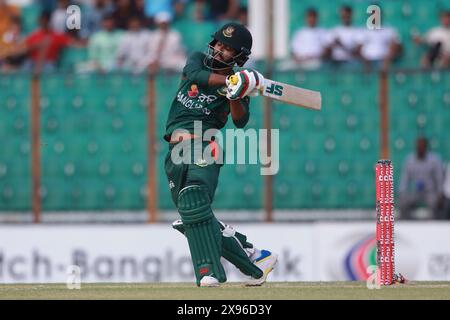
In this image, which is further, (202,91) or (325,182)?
(325,182)

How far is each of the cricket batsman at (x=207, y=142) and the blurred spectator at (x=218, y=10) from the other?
6.30m

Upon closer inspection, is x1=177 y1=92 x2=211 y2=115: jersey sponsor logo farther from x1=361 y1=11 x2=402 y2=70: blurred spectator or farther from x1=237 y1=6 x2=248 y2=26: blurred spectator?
x1=237 y1=6 x2=248 y2=26: blurred spectator

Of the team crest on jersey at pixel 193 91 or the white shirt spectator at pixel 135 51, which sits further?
the white shirt spectator at pixel 135 51

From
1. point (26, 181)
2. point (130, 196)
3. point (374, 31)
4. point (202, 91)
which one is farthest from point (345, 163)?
point (202, 91)

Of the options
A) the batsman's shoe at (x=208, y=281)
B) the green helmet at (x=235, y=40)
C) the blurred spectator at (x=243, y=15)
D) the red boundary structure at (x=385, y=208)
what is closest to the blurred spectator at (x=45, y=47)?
the blurred spectator at (x=243, y=15)

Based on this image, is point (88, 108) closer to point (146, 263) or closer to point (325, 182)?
point (146, 263)

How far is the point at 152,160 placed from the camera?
1403cm

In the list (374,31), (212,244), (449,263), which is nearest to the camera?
(212,244)

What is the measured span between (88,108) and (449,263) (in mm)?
4584

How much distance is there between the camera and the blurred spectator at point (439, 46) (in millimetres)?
14266

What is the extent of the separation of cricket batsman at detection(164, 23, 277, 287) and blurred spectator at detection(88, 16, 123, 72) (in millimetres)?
6185

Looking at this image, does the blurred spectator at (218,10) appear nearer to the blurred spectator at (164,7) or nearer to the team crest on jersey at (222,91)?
the blurred spectator at (164,7)

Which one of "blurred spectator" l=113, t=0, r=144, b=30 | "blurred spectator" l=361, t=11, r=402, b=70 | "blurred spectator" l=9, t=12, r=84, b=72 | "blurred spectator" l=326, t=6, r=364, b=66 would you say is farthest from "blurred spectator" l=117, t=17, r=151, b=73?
"blurred spectator" l=361, t=11, r=402, b=70

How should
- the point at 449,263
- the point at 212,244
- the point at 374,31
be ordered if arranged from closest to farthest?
the point at 212,244, the point at 449,263, the point at 374,31
